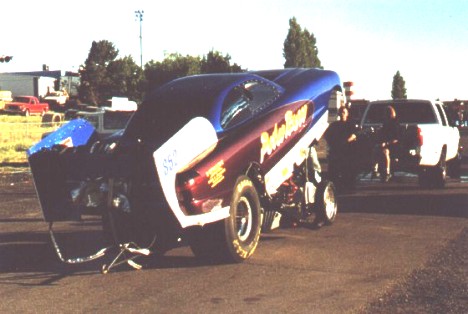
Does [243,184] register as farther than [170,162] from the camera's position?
Yes

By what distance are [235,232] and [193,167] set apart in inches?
37.3

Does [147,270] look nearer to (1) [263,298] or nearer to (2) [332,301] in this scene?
(1) [263,298]

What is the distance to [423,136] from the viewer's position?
1359cm

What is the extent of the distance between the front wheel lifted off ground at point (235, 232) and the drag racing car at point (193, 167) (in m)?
0.01

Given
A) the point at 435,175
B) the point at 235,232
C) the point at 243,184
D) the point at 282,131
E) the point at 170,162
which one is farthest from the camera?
the point at 435,175

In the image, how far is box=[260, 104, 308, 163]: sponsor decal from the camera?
26.4ft

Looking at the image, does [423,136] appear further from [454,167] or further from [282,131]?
[282,131]

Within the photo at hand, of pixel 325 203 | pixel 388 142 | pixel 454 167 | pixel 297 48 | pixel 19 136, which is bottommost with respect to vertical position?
pixel 19 136

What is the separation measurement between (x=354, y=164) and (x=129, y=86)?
64.9 metres

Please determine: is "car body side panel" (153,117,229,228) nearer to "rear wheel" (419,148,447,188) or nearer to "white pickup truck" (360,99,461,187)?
"white pickup truck" (360,99,461,187)

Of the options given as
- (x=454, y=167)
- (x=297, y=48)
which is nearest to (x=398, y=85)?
(x=297, y=48)

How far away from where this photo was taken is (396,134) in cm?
1329

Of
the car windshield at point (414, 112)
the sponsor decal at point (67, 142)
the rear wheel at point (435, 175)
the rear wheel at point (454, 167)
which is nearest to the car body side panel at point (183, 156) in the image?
the sponsor decal at point (67, 142)

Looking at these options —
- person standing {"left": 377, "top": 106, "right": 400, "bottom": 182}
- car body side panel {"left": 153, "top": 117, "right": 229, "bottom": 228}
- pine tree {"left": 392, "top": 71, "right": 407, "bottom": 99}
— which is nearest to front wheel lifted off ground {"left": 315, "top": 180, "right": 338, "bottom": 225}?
car body side panel {"left": 153, "top": 117, "right": 229, "bottom": 228}
